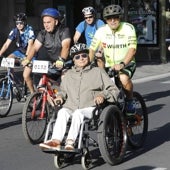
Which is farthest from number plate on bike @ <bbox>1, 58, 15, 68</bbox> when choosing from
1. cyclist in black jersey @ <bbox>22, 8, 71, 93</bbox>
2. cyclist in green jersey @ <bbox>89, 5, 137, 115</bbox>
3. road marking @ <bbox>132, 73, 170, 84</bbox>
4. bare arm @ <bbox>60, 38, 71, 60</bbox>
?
road marking @ <bbox>132, 73, 170, 84</bbox>

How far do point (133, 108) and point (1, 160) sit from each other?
1751 millimetres

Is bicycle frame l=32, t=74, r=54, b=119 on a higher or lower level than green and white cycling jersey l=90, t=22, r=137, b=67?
lower

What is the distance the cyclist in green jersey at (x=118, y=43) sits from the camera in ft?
24.8

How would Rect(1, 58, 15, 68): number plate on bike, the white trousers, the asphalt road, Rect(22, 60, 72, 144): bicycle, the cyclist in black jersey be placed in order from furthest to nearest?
Rect(1, 58, 15, 68): number plate on bike
the cyclist in black jersey
Rect(22, 60, 72, 144): bicycle
the asphalt road
the white trousers

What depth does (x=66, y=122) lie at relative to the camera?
6477 millimetres

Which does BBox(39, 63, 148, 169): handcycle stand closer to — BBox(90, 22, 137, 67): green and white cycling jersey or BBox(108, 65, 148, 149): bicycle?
BBox(108, 65, 148, 149): bicycle

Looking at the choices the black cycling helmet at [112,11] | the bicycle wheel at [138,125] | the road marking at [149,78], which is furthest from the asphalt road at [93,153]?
the road marking at [149,78]

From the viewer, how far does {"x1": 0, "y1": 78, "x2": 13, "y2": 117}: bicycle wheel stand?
1065 cm

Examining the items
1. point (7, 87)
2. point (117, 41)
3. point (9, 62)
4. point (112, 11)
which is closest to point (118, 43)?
point (117, 41)

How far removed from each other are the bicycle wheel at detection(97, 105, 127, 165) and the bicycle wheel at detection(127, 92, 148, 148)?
2.29 feet

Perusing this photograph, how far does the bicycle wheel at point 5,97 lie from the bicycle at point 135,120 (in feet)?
11.4

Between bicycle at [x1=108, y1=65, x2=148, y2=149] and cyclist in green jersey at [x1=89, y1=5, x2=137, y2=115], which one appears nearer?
bicycle at [x1=108, y1=65, x2=148, y2=149]

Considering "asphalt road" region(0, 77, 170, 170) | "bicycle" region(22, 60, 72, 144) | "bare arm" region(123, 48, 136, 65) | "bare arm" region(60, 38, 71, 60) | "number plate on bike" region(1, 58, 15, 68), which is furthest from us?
"number plate on bike" region(1, 58, 15, 68)

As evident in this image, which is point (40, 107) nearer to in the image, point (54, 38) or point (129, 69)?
point (54, 38)
